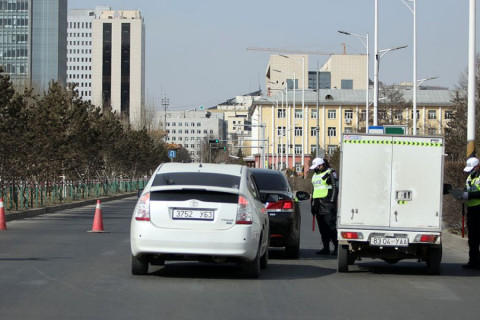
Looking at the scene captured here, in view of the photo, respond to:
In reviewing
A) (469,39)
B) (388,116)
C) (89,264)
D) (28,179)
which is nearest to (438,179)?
(89,264)

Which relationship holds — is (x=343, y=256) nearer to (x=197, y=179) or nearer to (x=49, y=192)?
(x=197, y=179)

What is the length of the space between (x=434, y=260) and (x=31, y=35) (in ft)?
517

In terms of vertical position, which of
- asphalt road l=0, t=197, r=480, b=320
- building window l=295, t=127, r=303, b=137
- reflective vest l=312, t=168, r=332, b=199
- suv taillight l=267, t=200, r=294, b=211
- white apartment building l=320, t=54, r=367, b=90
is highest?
white apartment building l=320, t=54, r=367, b=90

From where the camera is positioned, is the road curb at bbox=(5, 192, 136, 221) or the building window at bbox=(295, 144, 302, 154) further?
the building window at bbox=(295, 144, 302, 154)

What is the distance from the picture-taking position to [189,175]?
12.7 metres

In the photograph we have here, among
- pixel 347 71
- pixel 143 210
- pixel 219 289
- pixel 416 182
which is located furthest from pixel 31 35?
pixel 219 289

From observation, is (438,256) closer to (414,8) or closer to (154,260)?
(154,260)

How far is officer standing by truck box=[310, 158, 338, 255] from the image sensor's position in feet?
55.2

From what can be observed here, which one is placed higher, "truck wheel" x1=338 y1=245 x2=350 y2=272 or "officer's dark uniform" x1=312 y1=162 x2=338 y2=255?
"officer's dark uniform" x1=312 y1=162 x2=338 y2=255

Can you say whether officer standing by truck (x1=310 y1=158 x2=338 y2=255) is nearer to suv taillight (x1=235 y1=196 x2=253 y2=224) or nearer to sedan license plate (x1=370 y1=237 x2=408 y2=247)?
sedan license plate (x1=370 y1=237 x2=408 y2=247)

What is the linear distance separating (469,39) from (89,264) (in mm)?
12972

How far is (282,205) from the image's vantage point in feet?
53.3

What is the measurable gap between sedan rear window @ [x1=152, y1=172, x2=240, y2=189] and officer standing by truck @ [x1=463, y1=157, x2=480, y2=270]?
4549 millimetres

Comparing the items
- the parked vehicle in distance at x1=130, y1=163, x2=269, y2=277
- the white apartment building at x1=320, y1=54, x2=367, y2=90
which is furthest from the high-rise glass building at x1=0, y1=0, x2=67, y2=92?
the parked vehicle in distance at x1=130, y1=163, x2=269, y2=277
